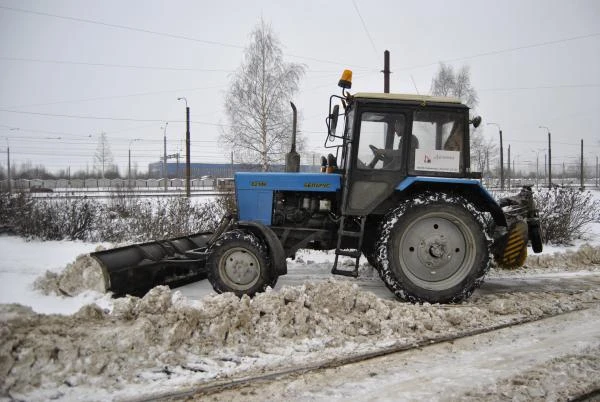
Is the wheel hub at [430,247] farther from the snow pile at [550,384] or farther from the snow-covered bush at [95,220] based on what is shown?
the snow-covered bush at [95,220]

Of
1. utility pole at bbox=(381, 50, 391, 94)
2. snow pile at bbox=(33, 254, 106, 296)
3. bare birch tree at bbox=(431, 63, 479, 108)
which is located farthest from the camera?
bare birch tree at bbox=(431, 63, 479, 108)

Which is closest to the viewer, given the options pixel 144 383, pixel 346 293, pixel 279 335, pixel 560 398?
pixel 560 398

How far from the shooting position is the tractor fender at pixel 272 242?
4.48 meters

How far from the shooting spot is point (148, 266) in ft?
15.7

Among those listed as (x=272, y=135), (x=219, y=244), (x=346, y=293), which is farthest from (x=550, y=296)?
(x=272, y=135)

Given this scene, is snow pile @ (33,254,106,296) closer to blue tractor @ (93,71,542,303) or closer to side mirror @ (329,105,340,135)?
blue tractor @ (93,71,542,303)

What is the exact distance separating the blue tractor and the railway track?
31.8 inches

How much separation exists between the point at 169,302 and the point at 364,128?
8.94ft

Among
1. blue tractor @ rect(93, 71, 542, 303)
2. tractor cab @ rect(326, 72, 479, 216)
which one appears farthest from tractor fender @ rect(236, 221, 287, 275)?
tractor cab @ rect(326, 72, 479, 216)

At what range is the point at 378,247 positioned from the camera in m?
4.45

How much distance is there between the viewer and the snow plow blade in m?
4.49

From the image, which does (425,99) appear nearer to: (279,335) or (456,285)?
(456,285)

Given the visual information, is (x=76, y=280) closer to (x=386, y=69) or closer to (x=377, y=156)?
(x=377, y=156)

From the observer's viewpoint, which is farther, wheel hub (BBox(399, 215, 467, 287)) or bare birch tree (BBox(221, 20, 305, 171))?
bare birch tree (BBox(221, 20, 305, 171))
